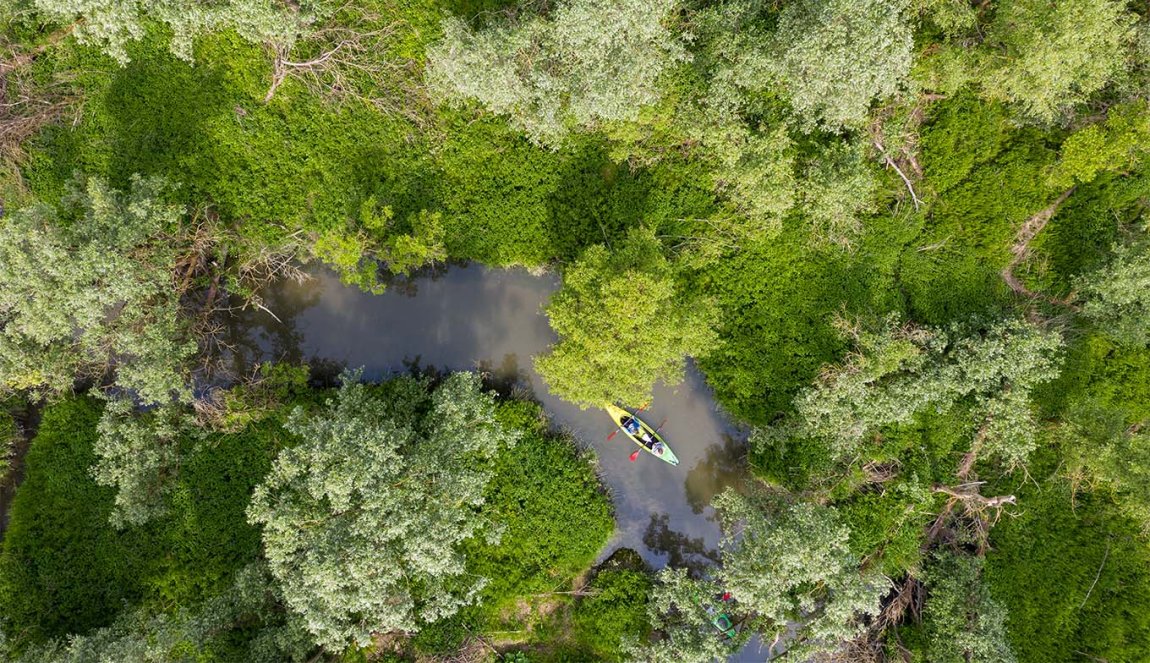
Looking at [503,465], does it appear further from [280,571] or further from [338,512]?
[280,571]

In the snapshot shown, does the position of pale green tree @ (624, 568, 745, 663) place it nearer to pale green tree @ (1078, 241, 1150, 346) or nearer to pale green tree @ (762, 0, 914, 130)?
pale green tree @ (762, 0, 914, 130)

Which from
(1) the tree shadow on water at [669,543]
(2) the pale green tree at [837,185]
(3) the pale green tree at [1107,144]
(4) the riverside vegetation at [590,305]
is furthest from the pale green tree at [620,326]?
(3) the pale green tree at [1107,144]

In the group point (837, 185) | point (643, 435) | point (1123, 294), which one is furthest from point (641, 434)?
point (1123, 294)

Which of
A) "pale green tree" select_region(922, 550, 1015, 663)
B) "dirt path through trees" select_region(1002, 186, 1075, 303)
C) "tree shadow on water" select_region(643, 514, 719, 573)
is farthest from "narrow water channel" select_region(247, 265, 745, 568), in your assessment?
Result: "dirt path through trees" select_region(1002, 186, 1075, 303)

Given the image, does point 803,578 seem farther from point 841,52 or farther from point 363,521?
point 841,52

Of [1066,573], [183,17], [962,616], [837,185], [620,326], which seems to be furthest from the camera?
[1066,573]

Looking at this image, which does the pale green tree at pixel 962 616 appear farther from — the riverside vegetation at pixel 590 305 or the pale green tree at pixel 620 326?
the pale green tree at pixel 620 326

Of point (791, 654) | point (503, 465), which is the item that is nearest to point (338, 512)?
point (503, 465)
